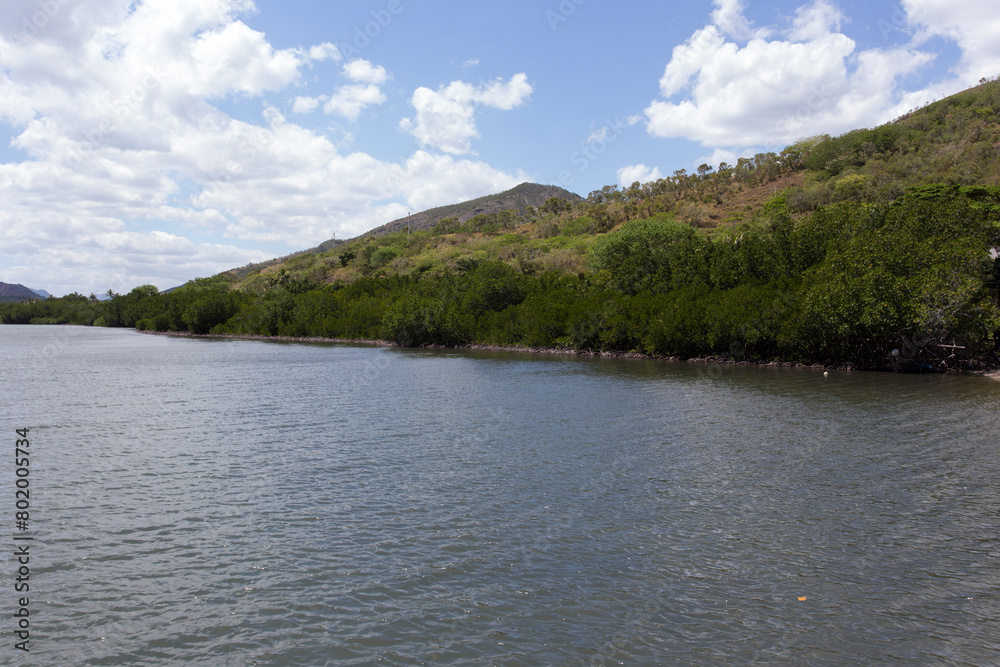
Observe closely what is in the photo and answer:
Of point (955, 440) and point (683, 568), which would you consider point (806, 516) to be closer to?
point (683, 568)

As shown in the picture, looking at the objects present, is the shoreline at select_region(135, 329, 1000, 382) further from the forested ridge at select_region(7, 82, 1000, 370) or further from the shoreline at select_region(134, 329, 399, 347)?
the forested ridge at select_region(7, 82, 1000, 370)

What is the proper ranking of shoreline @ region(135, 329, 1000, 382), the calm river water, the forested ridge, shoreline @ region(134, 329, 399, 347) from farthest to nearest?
shoreline @ region(134, 329, 399, 347) → shoreline @ region(135, 329, 1000, 382) → the forested ridge → the calm river water

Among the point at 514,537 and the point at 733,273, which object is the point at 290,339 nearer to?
the point at 733,273

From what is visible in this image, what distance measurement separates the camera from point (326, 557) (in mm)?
13500

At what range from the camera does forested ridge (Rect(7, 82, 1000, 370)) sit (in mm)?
44344

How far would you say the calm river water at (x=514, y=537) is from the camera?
33.5 feet

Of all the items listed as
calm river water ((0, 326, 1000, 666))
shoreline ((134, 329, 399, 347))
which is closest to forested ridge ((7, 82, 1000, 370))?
shoreline ((134, 329, 399, 347))

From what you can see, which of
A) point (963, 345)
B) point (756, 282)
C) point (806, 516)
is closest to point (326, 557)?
point (806, 516)

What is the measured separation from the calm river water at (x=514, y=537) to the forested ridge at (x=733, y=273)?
15564mm

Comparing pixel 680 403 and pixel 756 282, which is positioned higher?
pixel 756 282

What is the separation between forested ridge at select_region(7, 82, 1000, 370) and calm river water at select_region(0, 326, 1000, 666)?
15.6 meters

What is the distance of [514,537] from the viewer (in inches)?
573

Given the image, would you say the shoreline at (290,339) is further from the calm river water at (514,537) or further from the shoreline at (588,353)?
the calm river water at (514,537)

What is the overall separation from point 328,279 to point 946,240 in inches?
5856
